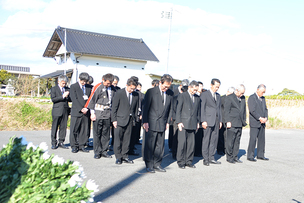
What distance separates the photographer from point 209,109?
7.86 m

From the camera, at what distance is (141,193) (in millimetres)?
5066

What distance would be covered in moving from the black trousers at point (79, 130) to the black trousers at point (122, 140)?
59.5 inches

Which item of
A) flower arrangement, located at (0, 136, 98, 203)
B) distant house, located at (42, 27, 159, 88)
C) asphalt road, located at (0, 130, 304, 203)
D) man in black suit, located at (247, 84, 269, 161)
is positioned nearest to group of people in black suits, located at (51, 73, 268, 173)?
man in black suit, located at (247, 84, 269, 161)

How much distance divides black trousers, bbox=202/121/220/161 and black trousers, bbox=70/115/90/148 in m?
3.40

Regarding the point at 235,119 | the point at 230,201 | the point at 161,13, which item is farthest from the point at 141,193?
the point at 161,13

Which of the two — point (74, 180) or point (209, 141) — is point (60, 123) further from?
point (74, 180)

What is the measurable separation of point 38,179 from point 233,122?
21.8ft

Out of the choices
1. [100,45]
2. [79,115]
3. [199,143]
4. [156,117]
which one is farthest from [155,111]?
[100,45]

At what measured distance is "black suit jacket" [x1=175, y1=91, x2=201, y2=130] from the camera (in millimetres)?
7168

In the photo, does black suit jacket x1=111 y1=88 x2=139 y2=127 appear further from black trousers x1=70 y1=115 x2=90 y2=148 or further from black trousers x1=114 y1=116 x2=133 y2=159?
black trousers x1=70 y1=115 x2=90 y2=148

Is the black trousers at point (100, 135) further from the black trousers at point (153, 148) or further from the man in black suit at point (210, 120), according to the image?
the man in black suit at point (210, 120)

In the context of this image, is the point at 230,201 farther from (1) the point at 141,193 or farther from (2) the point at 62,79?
(2) the point at 62,79

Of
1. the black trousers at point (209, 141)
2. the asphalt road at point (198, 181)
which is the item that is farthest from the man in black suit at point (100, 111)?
the black trousers at point (209, 141)

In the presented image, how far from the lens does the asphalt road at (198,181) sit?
16.5ft
